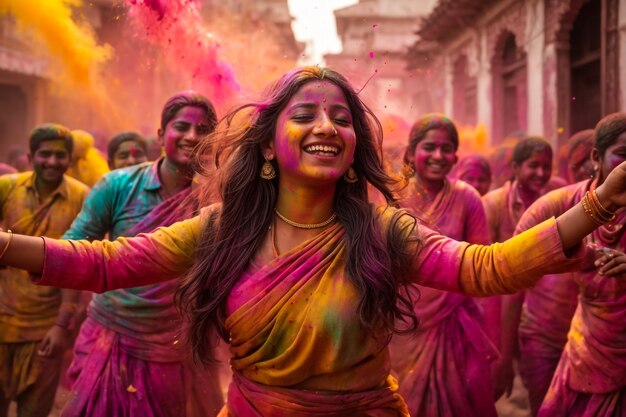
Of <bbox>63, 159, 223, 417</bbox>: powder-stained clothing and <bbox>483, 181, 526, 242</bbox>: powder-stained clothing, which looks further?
<bbox>483, 181, 526, 242</bbox>: powder-stained clothing

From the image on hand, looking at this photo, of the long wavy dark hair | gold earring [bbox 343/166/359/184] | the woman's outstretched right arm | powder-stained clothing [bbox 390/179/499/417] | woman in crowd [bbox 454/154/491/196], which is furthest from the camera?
woman in crowd [bbox 454/154/491/196]

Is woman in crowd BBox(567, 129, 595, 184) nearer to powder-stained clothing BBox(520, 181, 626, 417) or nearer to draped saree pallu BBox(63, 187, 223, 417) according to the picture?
powder-stained clothing BBox(520, 181, 626, 417)

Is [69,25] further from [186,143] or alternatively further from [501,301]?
[501,301]

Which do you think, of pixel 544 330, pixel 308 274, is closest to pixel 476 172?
pixel 544 330

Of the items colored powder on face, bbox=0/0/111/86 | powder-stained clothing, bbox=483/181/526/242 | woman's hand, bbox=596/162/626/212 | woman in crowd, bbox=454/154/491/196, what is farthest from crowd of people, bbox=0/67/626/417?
colored powder on face, bbox=0/0/111/86

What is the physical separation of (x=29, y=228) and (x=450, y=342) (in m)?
3.13

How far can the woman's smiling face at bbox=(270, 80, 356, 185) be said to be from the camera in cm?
266

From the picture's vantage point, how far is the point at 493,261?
2.38 meters

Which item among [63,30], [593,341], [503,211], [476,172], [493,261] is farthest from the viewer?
[63,30]

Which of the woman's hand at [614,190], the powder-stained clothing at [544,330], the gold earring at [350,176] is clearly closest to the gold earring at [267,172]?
the gold earring at [350,176]

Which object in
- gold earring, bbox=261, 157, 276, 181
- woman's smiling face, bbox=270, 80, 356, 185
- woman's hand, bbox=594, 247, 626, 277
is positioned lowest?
woman's hand, bbox=594, 247, 626, 277

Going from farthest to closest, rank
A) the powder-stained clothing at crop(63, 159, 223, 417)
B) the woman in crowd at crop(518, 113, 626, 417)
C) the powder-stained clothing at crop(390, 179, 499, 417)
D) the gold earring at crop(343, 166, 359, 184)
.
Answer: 1. the powder-stained clothing at crop(390, 179, 499, 417)
2. the powder-stained clothing at crop(63, 159, 223, 417)
3. the woman in crowd at crop(518, 113, 626, 417)
4. the gold earring at crop(343, 166, 359, 184)

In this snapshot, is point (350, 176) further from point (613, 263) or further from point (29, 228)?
point (29, 228)

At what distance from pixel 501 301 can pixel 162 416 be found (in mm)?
2538
